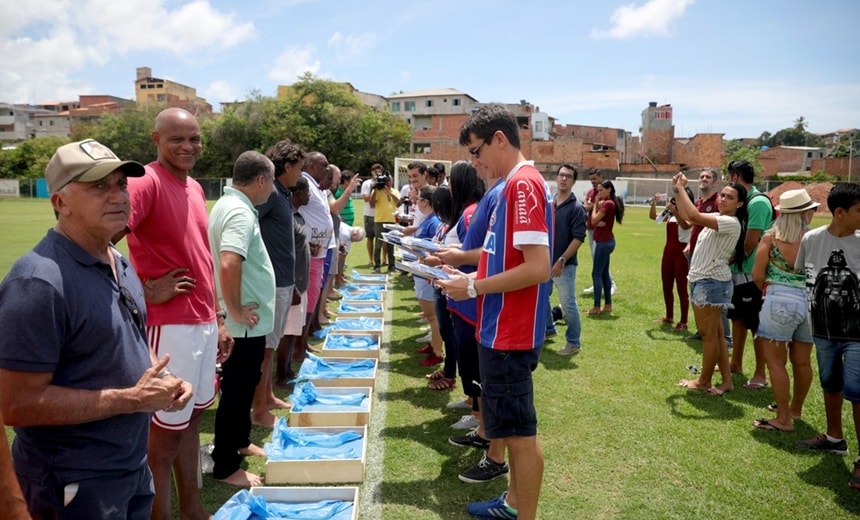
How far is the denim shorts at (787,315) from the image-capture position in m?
4.59

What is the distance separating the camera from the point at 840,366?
4160 millimetres

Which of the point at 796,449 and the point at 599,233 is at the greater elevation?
the point at 599,233

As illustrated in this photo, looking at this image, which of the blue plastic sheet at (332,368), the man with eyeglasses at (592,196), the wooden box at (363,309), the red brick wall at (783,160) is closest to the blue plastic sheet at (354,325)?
the wooden box at (363,309)

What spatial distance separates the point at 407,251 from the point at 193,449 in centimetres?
212

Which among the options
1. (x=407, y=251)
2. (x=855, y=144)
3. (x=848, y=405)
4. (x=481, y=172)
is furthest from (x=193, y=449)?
(x=855, y=144)

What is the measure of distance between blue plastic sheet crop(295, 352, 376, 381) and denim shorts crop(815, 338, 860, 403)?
402 centimetres

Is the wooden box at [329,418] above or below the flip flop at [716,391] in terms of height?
above

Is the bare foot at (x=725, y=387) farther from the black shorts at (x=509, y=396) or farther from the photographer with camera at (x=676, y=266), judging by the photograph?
the black shorts at (x=509, y=396)

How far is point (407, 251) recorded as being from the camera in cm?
443

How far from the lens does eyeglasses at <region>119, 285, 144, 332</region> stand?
204 centimetres

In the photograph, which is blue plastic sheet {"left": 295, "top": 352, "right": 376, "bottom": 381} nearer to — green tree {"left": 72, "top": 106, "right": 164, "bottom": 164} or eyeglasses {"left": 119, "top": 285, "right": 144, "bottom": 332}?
eyeglasses {"left": 119, "top": 285, "right": 144, "bottom": 332}

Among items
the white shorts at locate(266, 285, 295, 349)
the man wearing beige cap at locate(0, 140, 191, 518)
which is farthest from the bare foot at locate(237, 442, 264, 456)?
the man wearing beige cap at locate(0, 140, 191, 518)

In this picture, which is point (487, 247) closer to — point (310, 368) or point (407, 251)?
point (407, 251)

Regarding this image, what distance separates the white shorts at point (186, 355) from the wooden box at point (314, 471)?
0.96 m
